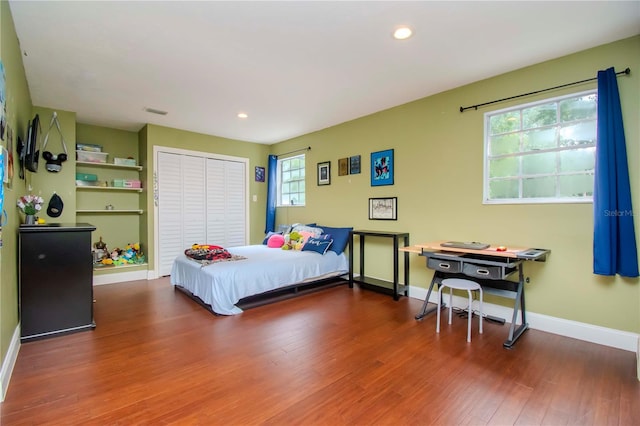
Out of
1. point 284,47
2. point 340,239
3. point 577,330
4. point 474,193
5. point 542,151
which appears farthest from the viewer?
point 340,239

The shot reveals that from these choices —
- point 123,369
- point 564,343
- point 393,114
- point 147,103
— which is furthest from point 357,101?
point 123,369

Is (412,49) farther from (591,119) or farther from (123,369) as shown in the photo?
(123,369)

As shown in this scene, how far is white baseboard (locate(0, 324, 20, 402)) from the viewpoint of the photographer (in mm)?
1867

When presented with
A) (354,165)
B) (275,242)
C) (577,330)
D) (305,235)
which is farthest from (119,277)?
(577,330)

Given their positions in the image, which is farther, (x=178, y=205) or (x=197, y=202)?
(x=197, y=202)

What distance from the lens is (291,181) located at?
Answer: 6.03 meters

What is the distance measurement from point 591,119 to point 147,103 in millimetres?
4807

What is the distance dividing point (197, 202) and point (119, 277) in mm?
1663

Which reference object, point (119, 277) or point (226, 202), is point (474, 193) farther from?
point (119, 277)

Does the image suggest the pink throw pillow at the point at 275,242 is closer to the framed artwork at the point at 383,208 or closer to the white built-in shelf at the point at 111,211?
the framed artwork at the point at 383,208

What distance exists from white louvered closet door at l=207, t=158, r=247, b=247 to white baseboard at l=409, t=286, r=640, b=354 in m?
4.38

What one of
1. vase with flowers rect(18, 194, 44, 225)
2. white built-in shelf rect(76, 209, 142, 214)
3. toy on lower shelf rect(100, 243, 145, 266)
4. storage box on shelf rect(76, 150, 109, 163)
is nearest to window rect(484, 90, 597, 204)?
vase with flowers rect(18, 194, 44, 225)

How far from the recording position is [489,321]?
3127 mm

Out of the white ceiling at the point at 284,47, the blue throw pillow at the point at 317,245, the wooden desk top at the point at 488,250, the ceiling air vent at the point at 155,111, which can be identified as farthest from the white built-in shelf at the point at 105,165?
the wooden desk top at the point at 488,250
